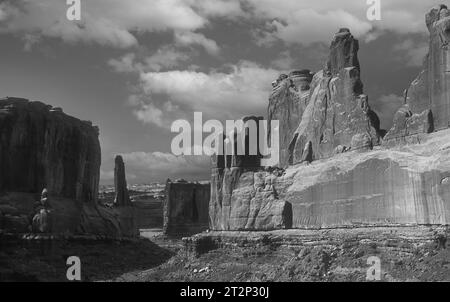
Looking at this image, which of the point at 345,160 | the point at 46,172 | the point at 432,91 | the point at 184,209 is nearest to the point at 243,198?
the point at 345,160

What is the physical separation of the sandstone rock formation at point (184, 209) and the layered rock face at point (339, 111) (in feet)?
185

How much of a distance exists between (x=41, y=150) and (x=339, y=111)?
36.8 meters

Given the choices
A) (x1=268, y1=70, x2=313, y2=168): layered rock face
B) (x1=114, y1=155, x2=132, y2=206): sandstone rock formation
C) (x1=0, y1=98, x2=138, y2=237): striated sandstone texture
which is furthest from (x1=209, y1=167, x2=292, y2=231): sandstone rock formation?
(x1=114, y1=155, x2=132, y2=206): sandstone rock formation

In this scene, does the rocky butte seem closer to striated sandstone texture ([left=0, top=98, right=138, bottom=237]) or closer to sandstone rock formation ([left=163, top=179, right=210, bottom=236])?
striated sandstone texture ([left=0, top=98, right=138, bottom=237])

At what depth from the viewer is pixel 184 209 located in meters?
125

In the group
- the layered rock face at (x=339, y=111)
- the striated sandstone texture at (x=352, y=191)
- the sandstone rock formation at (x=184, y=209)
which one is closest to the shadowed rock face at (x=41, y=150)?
the striated sandstone texture at (x=352, y=191)

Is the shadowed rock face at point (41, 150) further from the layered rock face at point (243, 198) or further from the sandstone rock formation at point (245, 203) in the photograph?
the sandstone rock formation at point (245, 203)

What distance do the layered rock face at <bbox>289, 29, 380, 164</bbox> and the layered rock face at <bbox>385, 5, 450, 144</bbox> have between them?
181 inches

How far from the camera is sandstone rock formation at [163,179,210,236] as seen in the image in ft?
407

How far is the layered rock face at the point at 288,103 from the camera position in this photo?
7694 cm

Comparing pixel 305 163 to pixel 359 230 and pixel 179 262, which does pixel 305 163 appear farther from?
pixel 179 262

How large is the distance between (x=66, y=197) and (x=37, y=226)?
11.3 meters

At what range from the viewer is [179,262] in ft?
256
